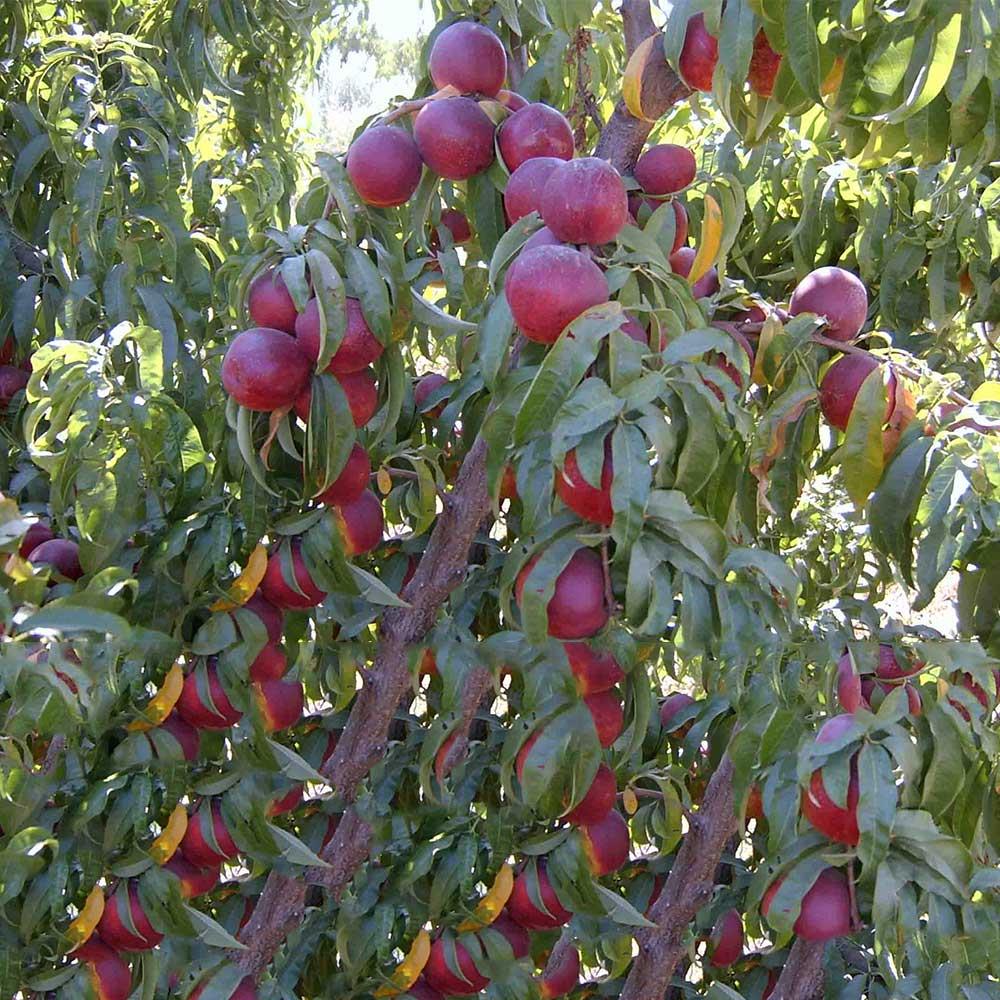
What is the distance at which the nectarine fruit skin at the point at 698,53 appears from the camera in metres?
0.98

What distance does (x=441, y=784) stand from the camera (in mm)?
1356

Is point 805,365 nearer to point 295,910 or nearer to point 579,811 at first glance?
point 579,811

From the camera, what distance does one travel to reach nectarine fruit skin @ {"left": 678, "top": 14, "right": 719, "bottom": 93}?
98 centimetres

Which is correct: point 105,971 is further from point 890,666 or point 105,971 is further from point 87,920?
point 890,666

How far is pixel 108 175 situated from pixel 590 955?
1.11 m

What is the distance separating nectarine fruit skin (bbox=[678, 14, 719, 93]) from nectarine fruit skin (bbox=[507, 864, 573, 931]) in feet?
2.74

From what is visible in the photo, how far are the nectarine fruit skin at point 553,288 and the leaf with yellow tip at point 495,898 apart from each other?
686mm

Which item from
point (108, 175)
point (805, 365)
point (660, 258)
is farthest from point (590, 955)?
point (108, 175)

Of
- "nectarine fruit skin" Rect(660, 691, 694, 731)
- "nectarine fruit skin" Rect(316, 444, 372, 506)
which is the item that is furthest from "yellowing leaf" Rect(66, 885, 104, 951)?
"nectarine fruit skin" Rect(660, 691, 694, 731)

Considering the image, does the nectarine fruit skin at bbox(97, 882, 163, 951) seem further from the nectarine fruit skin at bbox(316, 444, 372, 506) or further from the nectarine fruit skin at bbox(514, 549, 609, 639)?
the nectarine fruit skin at bbox(514, 549, 609, 639)

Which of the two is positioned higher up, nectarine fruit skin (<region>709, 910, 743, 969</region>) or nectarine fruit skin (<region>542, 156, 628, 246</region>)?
nectarine fruit skin (<region>542, 156, 628, 246</region>)

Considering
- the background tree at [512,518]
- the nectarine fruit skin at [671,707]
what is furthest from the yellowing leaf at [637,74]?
the nectarine fruit skin at [671,707]

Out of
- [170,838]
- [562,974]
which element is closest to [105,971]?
[170,838]

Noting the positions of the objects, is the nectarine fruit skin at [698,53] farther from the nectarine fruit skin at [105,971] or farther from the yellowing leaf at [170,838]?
the nectarine fruit skin at [105,971]
